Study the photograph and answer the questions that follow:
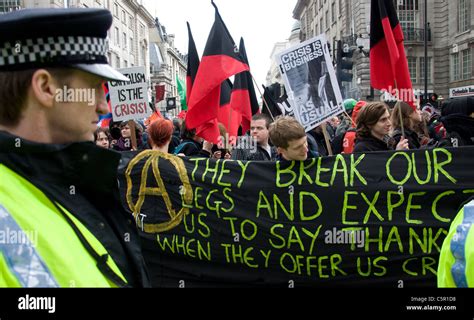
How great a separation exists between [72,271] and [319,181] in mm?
3727

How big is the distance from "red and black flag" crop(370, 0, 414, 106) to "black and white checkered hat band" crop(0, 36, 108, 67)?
4617 millimetres

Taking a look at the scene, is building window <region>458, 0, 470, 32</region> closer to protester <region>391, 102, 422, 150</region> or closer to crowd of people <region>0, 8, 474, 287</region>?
protester <region>391, 102, 422, 150</region>

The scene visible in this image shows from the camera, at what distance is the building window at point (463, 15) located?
34594 millimetres

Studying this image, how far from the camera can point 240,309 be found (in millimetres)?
1601

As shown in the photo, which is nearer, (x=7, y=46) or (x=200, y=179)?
(x=7, y=46)

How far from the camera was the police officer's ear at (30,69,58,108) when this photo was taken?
1.20m

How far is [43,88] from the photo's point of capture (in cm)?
121

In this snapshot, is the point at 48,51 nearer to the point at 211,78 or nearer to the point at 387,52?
the point at 387,52

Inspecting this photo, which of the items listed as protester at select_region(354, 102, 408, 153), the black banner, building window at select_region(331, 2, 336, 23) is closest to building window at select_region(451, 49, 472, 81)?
building window at select_region(331, 2, 336, 23)

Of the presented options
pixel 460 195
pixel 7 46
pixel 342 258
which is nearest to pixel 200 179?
pixel 342 258

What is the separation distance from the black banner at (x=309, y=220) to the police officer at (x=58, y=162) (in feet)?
10.7

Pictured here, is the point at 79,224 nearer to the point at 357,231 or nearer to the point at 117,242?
the point at 117,242

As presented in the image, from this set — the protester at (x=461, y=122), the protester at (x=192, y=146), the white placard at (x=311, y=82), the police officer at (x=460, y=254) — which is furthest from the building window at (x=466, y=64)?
the police officer at (x=460, y=254)

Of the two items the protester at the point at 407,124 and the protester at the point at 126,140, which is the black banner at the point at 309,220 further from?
the protester at the point at 126,140
